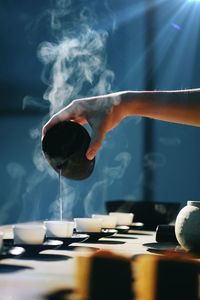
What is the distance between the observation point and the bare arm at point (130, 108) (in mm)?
1407

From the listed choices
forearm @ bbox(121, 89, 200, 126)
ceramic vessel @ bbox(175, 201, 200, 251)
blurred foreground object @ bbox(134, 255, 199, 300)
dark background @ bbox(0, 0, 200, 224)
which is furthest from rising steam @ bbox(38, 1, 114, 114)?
blurred foreground object @ bbox(134, 255, 199, 300)

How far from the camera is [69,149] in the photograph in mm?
1335

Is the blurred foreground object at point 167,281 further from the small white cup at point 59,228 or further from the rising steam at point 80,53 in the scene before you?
→ the rising steam at point 80,53

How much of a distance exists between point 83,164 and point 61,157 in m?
0.07

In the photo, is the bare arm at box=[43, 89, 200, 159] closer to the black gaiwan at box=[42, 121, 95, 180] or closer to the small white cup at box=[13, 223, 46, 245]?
the black gaiwan at box=[42, 121, 95, 180]

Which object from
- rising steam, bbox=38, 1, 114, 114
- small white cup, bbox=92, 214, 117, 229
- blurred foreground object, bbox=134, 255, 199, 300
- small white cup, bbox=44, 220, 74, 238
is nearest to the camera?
blurred foreground object, bbox=134, 255, 199, 300

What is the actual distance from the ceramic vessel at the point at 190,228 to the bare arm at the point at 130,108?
1.25 feet

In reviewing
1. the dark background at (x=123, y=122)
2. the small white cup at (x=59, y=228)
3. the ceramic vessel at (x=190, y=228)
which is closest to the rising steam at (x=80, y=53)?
the dark background at (x=123, y=122)

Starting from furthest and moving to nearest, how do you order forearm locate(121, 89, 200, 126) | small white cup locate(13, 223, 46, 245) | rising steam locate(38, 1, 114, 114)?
rising steam locate(38, 1, 114, 114), forearm locate(121, 89, 200, 126), small white cup locate(13, 223, 46, 245)

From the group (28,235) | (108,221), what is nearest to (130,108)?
(108,221)

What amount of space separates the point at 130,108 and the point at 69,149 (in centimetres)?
30

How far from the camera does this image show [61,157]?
134 centimetres

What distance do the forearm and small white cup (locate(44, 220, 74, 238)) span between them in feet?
1.59

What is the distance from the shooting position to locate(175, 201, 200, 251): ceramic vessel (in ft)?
3.54
